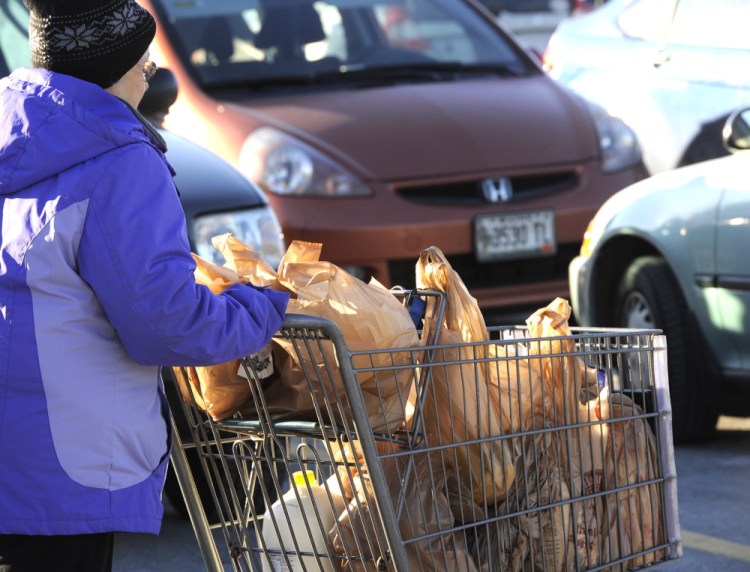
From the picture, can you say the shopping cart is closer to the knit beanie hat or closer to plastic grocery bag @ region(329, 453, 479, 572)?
plastic grocery bag @ region(329, 453, 479, 572)

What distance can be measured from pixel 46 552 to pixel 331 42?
17.8 ft

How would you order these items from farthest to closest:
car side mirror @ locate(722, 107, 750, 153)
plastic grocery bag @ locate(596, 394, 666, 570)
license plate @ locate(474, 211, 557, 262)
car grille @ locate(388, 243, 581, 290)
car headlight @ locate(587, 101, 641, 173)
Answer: car headlight @ locate(587, 101, 641, 173)
license plate @ locate(474, 211, 557, 262)
car grille @ locate(388, 243, 581, 290)
car side mirror @ locate(722, 107, 750, 153)
plastic grocery bag @ locate(596, 394, 666, 570)

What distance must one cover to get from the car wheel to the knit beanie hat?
321 centimetres

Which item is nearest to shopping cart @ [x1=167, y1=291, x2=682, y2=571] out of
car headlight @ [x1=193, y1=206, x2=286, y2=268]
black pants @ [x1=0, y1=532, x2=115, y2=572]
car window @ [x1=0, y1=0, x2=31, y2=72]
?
black pants @ [x1=0, y1=532, x2=115, y2=572]

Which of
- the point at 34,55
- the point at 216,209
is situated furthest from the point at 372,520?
the point at 216,209

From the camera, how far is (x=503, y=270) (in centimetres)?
682

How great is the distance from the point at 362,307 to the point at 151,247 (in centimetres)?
46

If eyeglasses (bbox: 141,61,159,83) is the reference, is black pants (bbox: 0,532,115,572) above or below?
below

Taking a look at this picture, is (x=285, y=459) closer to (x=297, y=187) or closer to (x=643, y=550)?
Result: (x=643, y=550)

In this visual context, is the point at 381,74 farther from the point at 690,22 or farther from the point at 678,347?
the point at 678,347

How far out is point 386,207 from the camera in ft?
21.6

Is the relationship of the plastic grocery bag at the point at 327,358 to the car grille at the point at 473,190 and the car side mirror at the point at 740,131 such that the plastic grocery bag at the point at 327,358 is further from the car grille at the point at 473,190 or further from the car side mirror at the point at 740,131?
the car grille at the point at 473,190

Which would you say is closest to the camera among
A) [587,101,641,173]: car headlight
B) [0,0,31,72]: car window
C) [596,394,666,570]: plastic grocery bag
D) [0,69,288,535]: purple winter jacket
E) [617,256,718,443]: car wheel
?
[0,69,288,535]: purple winter jacket

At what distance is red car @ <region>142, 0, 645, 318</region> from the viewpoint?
6.61 metres
